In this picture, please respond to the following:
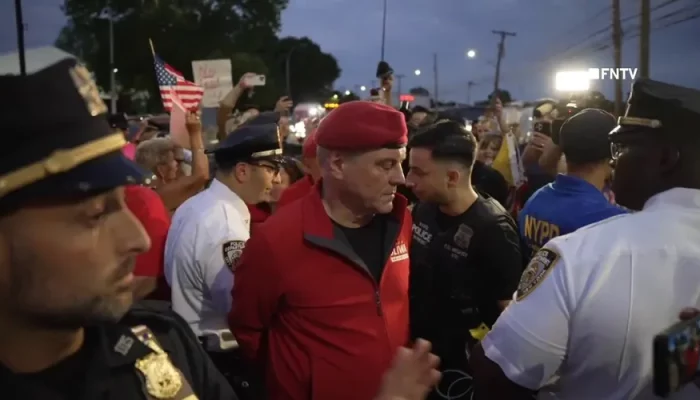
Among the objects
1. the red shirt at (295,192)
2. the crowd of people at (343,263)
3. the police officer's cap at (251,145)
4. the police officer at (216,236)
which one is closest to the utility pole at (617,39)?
the crowd of people at (343,263)

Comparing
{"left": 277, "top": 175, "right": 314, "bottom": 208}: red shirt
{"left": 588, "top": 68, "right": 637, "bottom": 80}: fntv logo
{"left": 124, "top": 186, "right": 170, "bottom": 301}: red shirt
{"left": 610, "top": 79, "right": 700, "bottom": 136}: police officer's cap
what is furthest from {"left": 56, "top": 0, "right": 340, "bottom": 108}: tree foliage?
{"left": 610, "top": 79, "right": 700, "bottom": 136}: police officer's cap

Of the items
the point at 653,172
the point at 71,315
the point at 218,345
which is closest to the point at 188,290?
the point at 218,345

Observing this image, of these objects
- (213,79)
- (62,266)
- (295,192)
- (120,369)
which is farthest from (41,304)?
(213,79)

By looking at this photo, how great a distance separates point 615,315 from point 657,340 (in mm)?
315

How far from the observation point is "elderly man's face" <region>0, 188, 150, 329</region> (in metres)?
1.49

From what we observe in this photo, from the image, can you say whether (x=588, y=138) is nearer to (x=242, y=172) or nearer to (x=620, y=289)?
(x=620, y=289)

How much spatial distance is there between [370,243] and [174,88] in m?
5.69

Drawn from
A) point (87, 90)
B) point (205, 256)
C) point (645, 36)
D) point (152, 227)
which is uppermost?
point (645, 36)

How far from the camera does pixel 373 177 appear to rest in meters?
2.99

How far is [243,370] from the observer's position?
352 centimetres

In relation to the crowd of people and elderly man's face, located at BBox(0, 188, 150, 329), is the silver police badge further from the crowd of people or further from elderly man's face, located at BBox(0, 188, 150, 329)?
elderly man's face, located at BBox(0, 188, 150, 329)

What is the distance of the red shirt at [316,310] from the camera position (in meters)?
2.84

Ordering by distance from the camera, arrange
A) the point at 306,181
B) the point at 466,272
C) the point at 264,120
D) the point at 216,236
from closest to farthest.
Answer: the point at 216,236 < the point at 466,272 < the point at 264,120 < the point at 306,181

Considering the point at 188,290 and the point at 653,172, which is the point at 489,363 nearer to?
the point at 653,172
